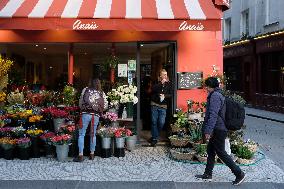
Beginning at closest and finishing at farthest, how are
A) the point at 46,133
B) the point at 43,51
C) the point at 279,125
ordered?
the point at 46,133 → the point at 43,51 → the point at 279,125

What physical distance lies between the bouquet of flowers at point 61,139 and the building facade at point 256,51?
15819 millimetres

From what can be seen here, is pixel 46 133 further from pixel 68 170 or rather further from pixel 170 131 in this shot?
pixel 170 131

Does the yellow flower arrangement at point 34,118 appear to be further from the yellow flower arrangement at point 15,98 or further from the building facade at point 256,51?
the building facade at point 256,51

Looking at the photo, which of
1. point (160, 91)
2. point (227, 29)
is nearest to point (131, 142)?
point (160, 91)

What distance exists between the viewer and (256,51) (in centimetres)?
2661

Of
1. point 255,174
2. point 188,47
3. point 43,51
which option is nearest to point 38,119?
point 43,51

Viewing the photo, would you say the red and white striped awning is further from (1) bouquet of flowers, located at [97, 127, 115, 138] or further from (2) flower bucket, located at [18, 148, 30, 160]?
(2) flower bucket, located at [18, 148, 30, 160]

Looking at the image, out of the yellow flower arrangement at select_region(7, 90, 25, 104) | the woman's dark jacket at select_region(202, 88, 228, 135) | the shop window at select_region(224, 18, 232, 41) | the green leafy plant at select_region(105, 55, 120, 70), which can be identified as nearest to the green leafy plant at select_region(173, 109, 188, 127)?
the green leafy plant at select_region(105, 55, 120, 70)

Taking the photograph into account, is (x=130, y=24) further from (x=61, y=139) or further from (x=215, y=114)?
(x=215, y=114)

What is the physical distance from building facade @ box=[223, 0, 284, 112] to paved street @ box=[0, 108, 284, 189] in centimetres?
1452

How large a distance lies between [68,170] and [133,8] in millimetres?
3933

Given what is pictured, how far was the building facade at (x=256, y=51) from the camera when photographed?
24.0 m

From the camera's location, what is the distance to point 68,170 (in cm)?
868

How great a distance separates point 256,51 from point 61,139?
19331 mm
